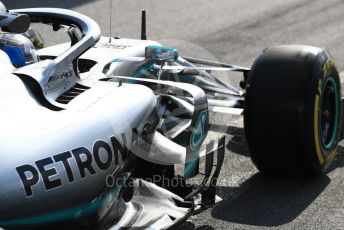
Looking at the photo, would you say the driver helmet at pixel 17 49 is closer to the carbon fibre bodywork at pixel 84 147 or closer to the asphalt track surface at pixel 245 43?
the carbon fibre bodywork at pixel 84 147

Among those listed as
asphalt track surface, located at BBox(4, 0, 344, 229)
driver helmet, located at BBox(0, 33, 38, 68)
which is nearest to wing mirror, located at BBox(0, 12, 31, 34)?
driver helmet, located at BBox(0, 33, 38, 68)

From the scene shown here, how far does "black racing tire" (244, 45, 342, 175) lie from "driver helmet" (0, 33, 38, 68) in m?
1.59

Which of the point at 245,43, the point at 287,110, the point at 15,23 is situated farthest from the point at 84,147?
the point at 245,43

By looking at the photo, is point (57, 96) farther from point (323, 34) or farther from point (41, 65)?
point (323, 34)

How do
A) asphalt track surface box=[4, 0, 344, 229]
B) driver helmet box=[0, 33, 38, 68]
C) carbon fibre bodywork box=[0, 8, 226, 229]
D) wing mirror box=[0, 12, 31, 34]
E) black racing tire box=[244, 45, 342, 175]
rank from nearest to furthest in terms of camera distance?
carbon fibre bodywork box=[0, 8, 226, 229]
wing mirror box=[0, 12, 31, 34]
driver helmet box=[0, 33, 38, 68]
asphalt track surface box=[4, 0, 344, 229]
black racing tire box=[244, 45, 342, 175]

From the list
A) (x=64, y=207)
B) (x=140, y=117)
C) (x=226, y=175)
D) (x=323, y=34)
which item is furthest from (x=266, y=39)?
(x=64, y=207)

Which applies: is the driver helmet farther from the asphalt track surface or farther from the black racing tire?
the black racing tire

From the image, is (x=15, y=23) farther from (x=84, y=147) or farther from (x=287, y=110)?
(x=287, y=110)

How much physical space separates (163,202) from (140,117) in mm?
579

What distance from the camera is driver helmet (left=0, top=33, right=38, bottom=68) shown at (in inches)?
174

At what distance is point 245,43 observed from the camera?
9.39 meters

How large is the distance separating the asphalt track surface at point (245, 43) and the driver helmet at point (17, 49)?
4.82 feet

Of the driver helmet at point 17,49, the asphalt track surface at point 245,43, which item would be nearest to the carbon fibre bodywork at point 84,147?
the driver helmet at point 17,49

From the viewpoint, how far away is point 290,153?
5.18m
